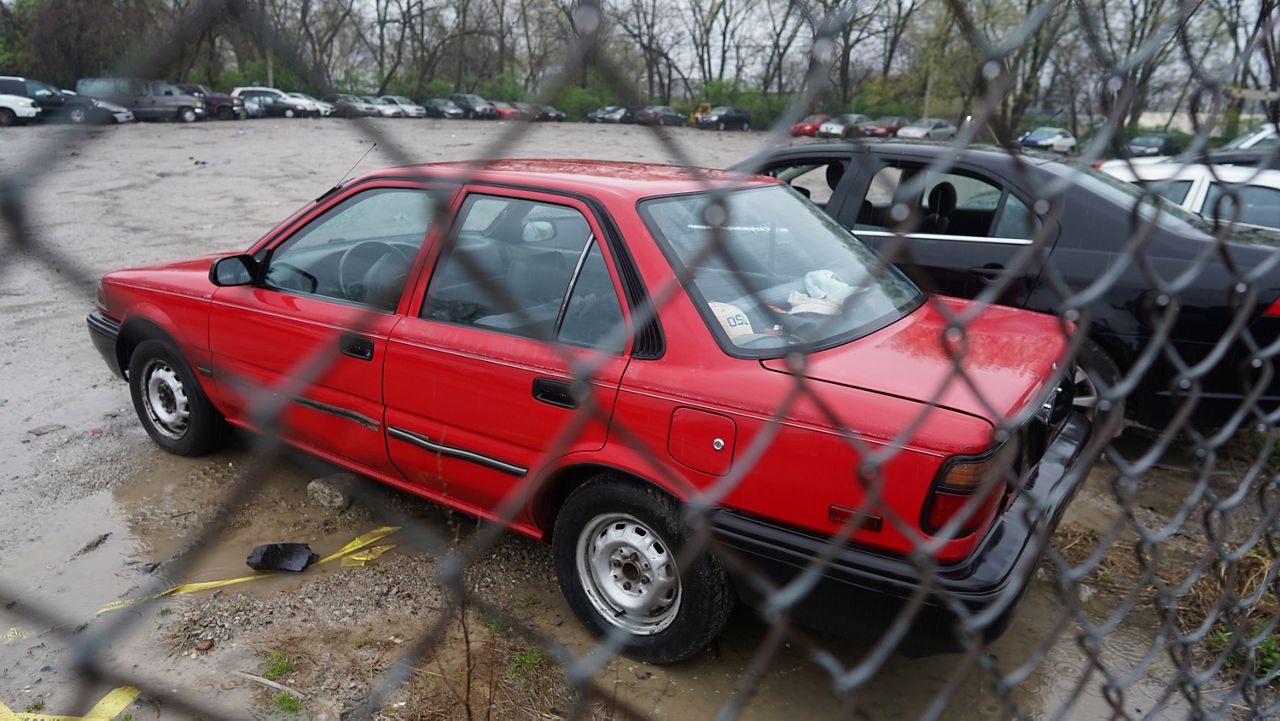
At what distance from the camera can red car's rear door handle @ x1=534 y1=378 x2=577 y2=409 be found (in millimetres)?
2830

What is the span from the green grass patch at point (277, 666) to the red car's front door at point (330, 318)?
2.73 ft

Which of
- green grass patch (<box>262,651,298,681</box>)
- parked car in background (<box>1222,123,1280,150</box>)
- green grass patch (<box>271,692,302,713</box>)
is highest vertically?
parked car in background (<box>1222,123,1280,150</box>)

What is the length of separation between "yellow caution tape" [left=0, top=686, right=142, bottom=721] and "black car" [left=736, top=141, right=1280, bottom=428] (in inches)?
136

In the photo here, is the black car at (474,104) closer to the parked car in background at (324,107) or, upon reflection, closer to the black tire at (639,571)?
the parked car in background at (324,107)

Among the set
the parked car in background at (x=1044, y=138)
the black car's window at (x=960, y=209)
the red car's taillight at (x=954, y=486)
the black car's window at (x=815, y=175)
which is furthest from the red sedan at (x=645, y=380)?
the black car's window at (x=815, y=175)

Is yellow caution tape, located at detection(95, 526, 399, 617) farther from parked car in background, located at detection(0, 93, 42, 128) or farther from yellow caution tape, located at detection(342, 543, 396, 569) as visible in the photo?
parked car in background, located at detection(0, 93, 42, 128)

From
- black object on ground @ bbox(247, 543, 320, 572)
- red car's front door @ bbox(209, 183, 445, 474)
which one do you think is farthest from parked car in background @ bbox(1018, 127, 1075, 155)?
black object on ground @ bbox(247, 543, 320, 572)

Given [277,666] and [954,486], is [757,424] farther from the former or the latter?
[277,666]

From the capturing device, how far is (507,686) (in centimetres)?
279

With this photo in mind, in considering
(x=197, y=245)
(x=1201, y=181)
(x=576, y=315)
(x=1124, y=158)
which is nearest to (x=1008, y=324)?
(x=576, y=315)

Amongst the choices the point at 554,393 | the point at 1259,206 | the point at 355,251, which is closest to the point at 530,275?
the point at 554,393

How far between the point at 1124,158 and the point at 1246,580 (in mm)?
2919

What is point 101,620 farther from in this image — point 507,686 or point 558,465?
point 558,465

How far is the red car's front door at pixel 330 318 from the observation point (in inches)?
133
